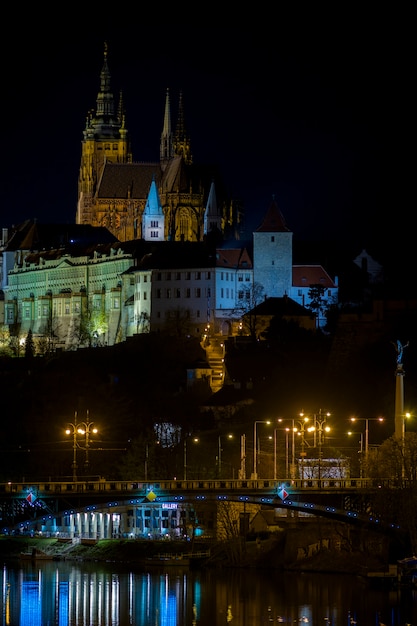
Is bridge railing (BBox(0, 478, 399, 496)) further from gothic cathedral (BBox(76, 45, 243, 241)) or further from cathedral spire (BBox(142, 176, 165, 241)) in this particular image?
cathedral spire (BBox(142, 176, 165, 241))

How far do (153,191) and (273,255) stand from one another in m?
27.5

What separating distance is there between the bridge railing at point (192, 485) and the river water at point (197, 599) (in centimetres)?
352

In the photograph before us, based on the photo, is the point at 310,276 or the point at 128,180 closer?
the point at 310,276

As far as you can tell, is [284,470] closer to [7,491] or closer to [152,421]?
[7,491]

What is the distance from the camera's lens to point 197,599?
84.5 metres

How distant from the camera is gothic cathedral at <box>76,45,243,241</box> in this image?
179m

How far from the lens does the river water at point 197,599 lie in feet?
262

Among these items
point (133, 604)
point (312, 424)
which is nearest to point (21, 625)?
point (133, 604)

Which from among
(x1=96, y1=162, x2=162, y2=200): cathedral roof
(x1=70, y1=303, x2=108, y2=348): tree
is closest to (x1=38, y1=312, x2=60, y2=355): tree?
(x1=70, y1=303, x2=108, y2=348): tree

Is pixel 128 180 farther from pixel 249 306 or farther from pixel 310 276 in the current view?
pixel 249 306

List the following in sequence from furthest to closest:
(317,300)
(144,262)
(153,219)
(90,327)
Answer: (153,219) < (90,327) < (144,262) < (317,300)

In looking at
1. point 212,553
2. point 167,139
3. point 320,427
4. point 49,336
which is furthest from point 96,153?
point 212,553

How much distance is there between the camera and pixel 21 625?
7956 centimetres

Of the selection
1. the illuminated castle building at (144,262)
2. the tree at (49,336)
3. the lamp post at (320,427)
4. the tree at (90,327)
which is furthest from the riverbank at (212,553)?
the tree at (90,327)
